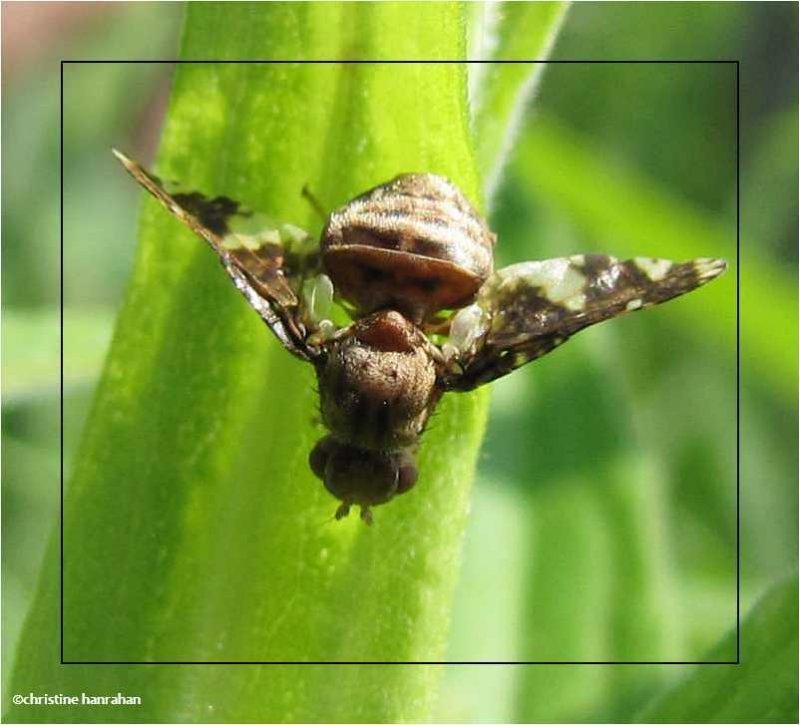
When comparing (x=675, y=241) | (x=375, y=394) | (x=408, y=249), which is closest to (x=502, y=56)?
(x=408, y=249)

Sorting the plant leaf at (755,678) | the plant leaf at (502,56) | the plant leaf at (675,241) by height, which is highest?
the plant leaf at (675,241)

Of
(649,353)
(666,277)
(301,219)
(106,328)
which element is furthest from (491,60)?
(649,353)

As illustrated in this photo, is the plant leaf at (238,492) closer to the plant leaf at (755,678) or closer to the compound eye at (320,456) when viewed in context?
the compound eye at (320,456)

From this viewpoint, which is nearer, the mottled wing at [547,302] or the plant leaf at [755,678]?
the plant leaf at [755,678]

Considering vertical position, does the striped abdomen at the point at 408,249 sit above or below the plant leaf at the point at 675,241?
below

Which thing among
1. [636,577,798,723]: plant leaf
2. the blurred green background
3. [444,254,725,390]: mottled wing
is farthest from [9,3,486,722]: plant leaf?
the blurred green background

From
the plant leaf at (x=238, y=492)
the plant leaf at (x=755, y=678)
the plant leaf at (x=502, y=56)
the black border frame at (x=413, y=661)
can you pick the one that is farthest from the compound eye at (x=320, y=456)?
the plant leaf at (x=755, y=678)
